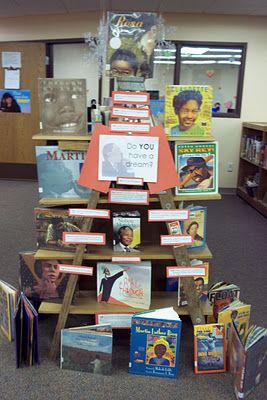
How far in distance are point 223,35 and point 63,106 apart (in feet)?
13.4

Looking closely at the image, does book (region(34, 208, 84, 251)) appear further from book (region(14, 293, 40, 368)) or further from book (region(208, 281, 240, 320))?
book (region(208, 281, 240, 320))

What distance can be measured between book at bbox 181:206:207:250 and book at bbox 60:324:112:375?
2.00 feet

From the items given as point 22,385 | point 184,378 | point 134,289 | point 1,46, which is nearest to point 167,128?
point 134,289

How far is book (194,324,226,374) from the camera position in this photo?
193 centimetres

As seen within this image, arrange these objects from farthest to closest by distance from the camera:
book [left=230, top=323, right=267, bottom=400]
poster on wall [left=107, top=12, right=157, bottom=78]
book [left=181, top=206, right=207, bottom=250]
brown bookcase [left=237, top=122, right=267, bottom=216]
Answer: brown bookcase [left=237, top=122, right=267, bottom=216] → book [left=181, top=206, right=207, bottom=250] → poster on wall [left=107, top=12, right=157, bottom=78] → book [left=230, top=323, right=267, bottom=400]

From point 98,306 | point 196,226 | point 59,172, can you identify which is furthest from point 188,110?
point 98,306

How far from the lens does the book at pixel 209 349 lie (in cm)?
193

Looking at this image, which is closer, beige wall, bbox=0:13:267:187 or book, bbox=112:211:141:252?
book, bbox=112:211:141:252

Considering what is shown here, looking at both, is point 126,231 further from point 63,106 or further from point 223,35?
point 223,35

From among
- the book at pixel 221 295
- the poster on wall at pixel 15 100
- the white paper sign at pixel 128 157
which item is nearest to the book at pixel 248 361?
the book at pixel 221 295

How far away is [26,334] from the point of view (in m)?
1.94

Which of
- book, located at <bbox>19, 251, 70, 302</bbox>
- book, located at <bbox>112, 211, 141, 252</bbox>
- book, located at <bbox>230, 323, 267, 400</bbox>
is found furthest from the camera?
book, located at <bbox>19, 251, 70, 302</bbox>

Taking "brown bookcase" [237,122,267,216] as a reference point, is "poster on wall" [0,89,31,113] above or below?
above

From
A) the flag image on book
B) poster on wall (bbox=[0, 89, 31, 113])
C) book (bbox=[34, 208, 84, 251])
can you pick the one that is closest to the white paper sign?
book (bbox=[34, 208, 84, 251])
